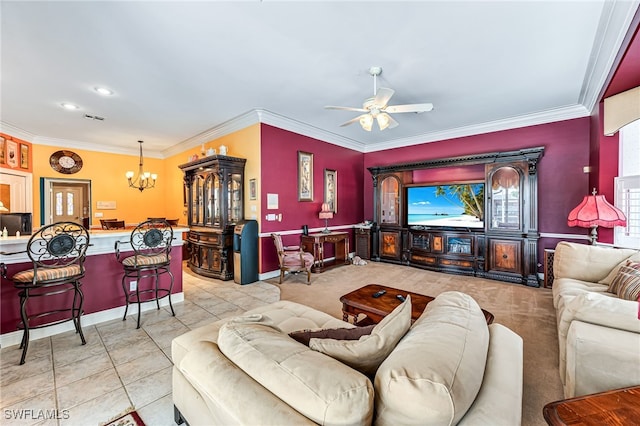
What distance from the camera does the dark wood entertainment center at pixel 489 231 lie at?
4.42 m

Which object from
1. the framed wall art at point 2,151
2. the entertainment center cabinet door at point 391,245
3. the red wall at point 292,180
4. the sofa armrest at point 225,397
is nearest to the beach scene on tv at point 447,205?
the entertainment center cabinet door at point 391,245

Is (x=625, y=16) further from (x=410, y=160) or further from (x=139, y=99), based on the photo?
(x=139, y=99)

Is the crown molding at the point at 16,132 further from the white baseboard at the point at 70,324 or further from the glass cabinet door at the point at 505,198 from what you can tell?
the glass cabinet door at the point at 505,198

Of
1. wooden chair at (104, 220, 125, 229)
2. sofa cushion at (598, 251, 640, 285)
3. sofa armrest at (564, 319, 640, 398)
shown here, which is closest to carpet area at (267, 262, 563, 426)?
sofa armrest at (564, 319, 640, 398)

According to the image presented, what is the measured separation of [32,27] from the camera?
2.42 metres

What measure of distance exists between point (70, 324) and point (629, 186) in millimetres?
6471

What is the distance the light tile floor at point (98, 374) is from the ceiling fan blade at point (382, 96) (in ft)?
9.79

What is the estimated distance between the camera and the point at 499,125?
16.4 ft

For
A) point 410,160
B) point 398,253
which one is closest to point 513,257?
point 398,253

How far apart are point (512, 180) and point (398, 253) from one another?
248 cm

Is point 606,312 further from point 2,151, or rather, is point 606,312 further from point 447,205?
point 2,151

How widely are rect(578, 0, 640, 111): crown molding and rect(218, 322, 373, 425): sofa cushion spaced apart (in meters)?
3.34

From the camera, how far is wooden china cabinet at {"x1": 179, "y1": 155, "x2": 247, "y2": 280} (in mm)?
4730

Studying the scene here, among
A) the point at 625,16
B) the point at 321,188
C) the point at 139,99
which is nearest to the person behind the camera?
the point at 625,16
